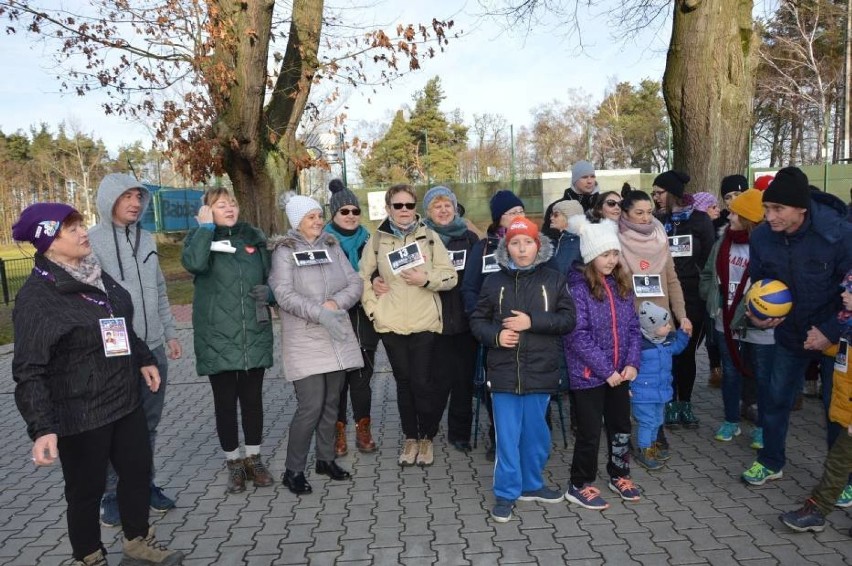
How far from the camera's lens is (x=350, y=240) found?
16.9 feet

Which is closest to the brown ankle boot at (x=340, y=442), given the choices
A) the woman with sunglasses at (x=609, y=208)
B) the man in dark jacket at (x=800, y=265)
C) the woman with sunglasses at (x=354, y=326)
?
the woman with sunglasses at (x=354, y=326)

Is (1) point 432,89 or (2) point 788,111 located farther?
(1) point 432,89

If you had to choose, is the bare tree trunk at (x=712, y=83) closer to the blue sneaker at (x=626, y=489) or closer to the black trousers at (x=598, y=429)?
the black trousers at (x=598, y=429)

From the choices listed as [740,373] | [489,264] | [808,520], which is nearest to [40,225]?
[489,264]

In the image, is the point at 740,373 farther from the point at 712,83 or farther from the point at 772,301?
the point at 712,83

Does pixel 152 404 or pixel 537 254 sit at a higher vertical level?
pixel 537 254

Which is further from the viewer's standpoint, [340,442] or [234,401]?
[340,442]

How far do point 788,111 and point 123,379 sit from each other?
132 feet

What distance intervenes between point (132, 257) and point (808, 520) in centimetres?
404

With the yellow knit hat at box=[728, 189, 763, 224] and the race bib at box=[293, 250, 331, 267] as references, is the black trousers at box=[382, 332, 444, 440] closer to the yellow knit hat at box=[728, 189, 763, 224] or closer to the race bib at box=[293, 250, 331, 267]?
the race bib at box=[293, 250, 331, 267]

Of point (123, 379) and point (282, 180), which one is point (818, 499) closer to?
point (123, 379)

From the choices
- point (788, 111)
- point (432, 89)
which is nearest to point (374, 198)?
point (788, 111)

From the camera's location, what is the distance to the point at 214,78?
9.05 meters

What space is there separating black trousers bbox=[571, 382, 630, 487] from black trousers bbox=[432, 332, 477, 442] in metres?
1.16
